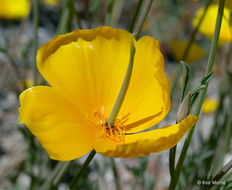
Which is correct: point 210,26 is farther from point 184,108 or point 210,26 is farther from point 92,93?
point 184,108

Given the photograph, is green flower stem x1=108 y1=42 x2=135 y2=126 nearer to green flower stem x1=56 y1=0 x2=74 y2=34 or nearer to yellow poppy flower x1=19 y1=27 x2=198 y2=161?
yellow poppy flower x1=19 y1=27 x2=198 y2=161

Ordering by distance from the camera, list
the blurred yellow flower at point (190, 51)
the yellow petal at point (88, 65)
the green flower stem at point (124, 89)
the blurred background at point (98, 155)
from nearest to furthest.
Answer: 1. the green flower stem at point (124, 89)
2. the yellow petal at point (88, 65)
3. the blurred background at point (98, 155)
4. the blurred yellow flower at point (190, 51)

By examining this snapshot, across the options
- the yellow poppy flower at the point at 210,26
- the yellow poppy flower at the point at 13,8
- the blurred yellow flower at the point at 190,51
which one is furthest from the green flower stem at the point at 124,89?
the yellow poppy flower at the point at 13,8

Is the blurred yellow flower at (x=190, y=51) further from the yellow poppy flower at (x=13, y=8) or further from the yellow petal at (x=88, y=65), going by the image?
the yellow poppy flower at (x=13, y=8)

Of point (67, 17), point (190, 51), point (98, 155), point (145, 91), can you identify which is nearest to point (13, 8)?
point (98, 155)

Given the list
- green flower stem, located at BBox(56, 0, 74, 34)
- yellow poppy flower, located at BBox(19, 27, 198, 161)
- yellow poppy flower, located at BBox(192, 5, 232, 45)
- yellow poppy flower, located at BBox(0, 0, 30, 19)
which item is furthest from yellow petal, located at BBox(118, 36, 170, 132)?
yellow poppy flower, located at BBox(0, 0, 30, 19)

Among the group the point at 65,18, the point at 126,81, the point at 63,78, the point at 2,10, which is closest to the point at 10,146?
the point at 2,10
